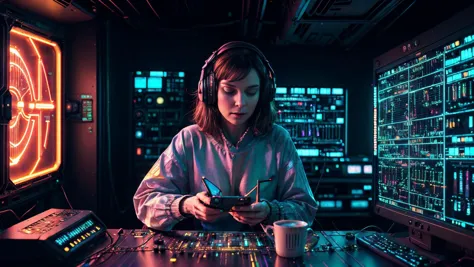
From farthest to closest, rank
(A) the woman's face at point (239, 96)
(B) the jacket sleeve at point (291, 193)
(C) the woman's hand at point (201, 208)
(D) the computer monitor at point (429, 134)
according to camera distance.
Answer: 1. (A) the woman's face at point (239, 96)
2. (B) the jacket sleeve at point (291, 193)
3. (C) the woman's hand at point (201, 208)
4. (D) the computer monitor at point (429, 134)

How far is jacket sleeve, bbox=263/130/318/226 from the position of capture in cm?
137

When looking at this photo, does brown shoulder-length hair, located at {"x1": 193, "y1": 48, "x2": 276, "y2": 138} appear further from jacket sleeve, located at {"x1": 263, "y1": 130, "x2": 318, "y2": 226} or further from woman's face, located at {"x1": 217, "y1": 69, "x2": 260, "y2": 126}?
jacket sleeve, located at {"x1": 263, "y1": 130, "x2": 318, "y2": 226}

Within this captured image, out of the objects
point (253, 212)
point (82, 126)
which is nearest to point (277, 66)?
point (82, 126)

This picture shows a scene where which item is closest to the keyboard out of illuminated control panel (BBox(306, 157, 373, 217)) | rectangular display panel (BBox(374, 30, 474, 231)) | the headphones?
rectangular display panel (BBox(374, 30, 474, 231))

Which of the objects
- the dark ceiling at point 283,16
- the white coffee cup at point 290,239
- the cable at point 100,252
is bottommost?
the cable at point 100,252

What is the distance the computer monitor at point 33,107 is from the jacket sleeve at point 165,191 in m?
1.06

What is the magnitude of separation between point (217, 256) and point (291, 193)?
57cm

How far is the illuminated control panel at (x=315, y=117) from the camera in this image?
3.94 metres

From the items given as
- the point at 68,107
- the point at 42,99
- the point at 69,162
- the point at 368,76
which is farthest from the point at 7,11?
the point at 368,76

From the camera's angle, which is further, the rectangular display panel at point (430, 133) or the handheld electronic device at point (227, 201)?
the handheld electronic device at point (227, 201)

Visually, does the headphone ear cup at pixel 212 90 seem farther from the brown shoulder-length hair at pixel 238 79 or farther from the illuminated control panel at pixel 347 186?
the illuminated control panel at pixel 347 186

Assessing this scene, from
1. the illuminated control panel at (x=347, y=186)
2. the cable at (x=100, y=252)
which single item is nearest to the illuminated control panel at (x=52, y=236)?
the cable at (x=100, y=252)

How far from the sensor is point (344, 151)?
3986mm

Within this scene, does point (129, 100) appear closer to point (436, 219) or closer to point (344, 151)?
point (344, 151)
